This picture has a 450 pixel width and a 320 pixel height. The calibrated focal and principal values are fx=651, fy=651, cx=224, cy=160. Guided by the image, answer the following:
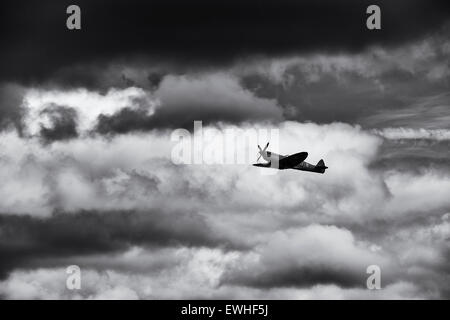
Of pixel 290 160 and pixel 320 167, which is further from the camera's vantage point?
pixel 320 167

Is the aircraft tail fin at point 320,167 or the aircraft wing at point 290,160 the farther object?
the aircraft tail fin at point 320,167

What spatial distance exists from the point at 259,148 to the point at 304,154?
9.31m

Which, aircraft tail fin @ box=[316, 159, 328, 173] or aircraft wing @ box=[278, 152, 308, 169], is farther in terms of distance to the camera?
aircraft tail fin @ box=[316, 159, 328, 173]
